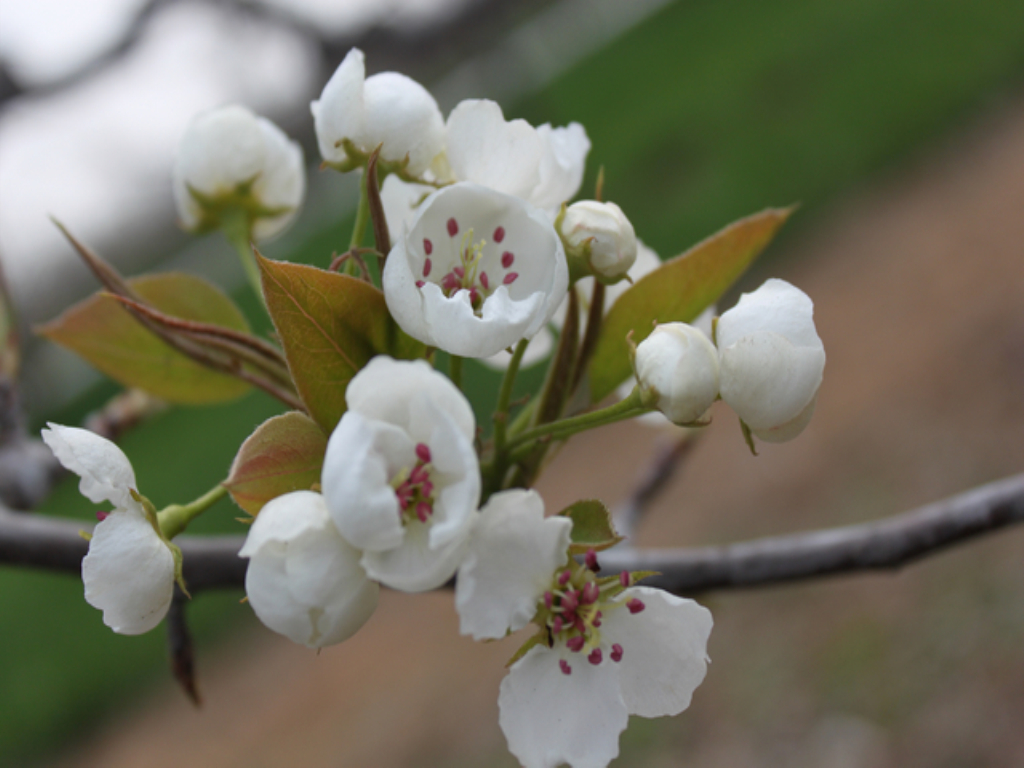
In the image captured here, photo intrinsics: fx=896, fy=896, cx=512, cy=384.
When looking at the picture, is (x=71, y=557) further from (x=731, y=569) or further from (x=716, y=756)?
(x=716, y=756)

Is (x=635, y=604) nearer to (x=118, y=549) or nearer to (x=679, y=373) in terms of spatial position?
(x=679, y=373)

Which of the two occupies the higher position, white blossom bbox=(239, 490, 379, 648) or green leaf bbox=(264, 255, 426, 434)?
green leaf bbox=(264, 255, 426, 434)

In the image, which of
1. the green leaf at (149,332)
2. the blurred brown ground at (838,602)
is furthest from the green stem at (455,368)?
the blurred brown ground at (838,602)

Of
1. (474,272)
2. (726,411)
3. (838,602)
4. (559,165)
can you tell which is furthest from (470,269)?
(726,411)

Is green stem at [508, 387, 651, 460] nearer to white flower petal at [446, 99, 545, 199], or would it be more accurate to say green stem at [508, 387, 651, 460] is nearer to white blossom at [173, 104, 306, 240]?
white flower petal at [446, 99, 545, 199]

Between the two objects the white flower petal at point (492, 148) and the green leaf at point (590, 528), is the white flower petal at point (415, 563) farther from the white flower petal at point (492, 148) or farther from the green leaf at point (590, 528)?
the white flower petal at point (492, 148)

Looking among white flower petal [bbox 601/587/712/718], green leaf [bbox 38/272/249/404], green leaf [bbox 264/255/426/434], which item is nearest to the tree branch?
green leaf [bbox 38/272/249/404]
